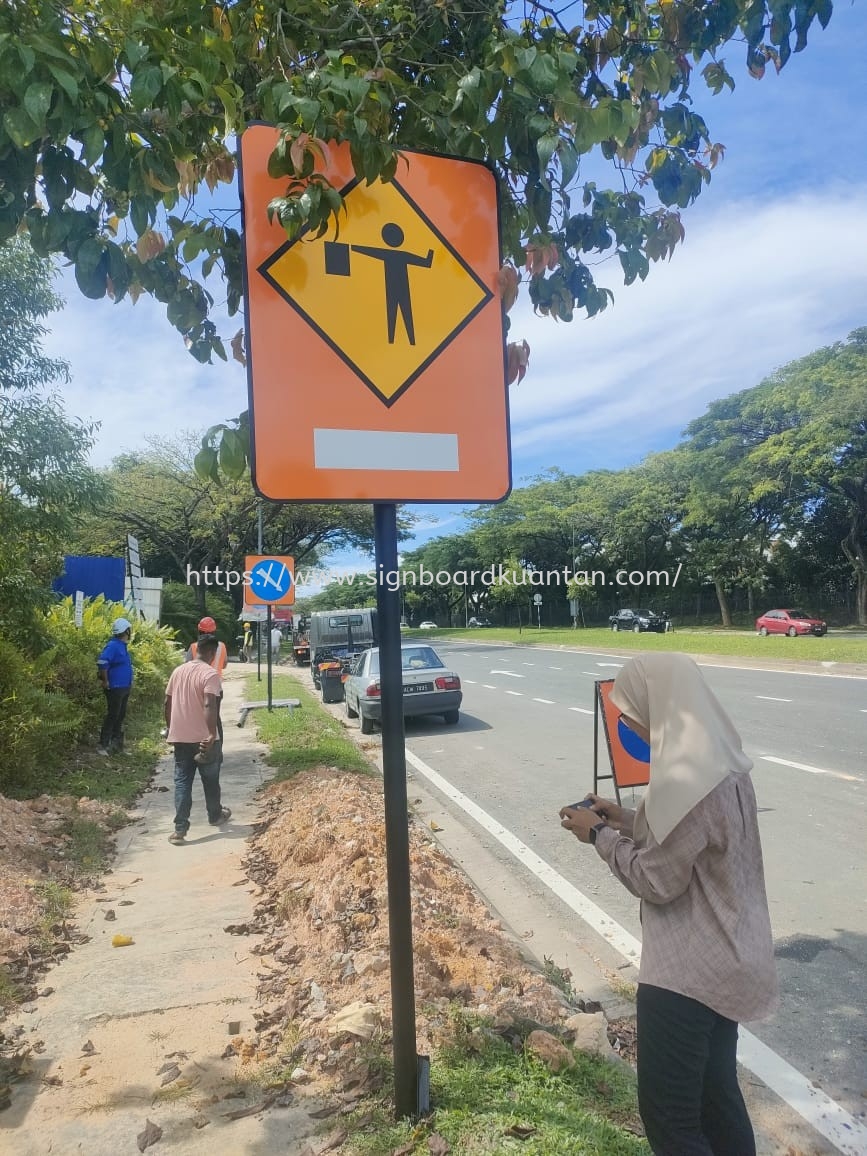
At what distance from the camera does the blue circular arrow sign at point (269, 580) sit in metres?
12.9

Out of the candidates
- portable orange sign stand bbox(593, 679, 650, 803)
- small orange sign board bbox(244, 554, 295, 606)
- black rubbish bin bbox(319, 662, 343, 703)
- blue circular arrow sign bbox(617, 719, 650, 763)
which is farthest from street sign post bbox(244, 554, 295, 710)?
blue circular arrow sign bbox(617, 719, 650, 763)

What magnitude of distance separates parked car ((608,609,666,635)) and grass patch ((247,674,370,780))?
34.6m

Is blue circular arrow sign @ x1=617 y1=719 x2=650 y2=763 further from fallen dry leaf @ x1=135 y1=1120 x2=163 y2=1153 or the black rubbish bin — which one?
the black rubbish bin

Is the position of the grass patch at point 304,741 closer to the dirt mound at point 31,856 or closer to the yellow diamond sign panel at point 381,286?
A: the dirt mound at point 31,856

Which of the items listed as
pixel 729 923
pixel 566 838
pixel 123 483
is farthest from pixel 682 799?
pixel 123 483

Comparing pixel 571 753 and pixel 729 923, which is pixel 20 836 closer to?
pixel 729 923

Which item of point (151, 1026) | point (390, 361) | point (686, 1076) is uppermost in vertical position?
point (390, 361)

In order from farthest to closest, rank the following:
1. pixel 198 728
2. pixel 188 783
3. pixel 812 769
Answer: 1. pixel 812 769
2. pixel 198 728
3. pixel 188 783

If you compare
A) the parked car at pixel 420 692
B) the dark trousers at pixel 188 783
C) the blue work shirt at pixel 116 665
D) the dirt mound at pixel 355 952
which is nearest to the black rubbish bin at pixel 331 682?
the parked car at pixel 420 692

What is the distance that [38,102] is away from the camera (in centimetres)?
196

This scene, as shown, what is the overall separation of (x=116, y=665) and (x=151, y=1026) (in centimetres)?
703

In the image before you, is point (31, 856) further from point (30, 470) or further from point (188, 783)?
point (30, 470)

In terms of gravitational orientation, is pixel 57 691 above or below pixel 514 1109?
above

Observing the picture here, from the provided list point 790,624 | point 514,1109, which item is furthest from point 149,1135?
point 790,624
